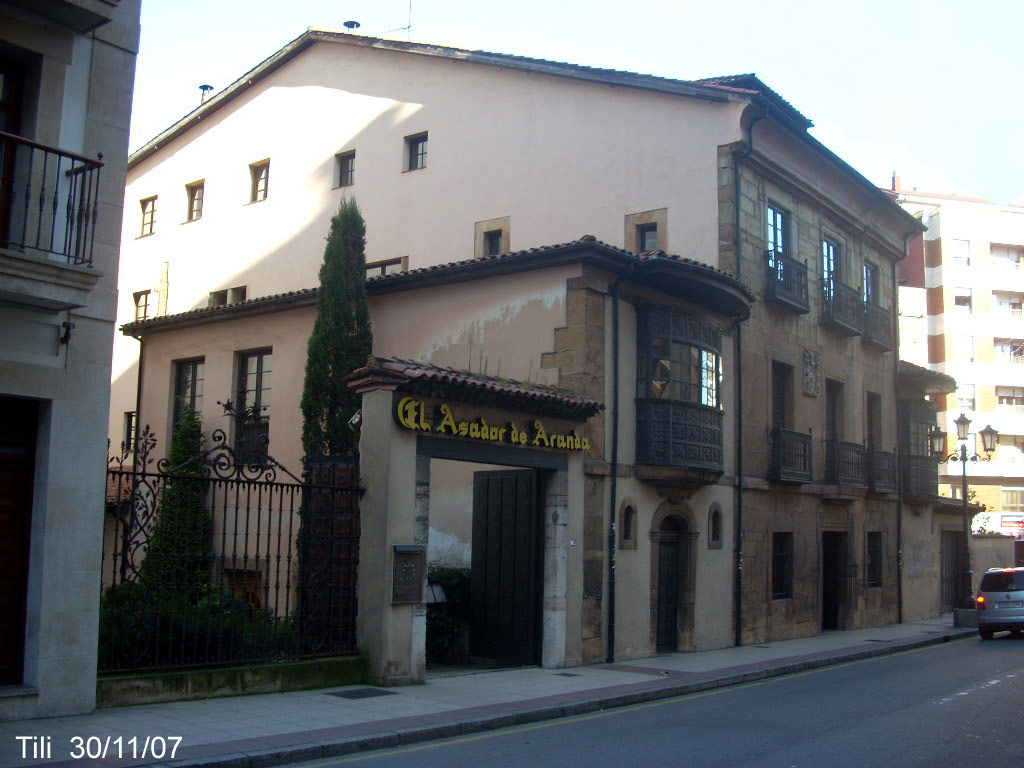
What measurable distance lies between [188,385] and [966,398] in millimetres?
42440

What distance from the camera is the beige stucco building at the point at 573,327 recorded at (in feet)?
47.9

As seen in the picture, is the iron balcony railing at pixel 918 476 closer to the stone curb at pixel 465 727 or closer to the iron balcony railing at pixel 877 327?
the iron balcony railing at pixel 877 327

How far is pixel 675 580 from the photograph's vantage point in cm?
1731

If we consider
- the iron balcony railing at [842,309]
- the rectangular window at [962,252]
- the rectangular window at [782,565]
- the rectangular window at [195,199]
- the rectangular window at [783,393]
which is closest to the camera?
the rectangular window at [782,565]

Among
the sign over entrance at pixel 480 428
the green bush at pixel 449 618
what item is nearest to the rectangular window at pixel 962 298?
the sign over entrance at pixel 480 428

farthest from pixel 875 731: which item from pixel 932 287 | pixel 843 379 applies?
pixel 932 287

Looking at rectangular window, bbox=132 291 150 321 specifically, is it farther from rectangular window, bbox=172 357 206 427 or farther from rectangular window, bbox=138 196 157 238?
rectangular window, bbox=172 357 206 427

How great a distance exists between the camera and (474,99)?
22.1 metres

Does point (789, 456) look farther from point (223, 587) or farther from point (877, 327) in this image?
point (223, 587)

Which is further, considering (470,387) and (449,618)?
(449,618)

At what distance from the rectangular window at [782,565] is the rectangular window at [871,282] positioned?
771cm

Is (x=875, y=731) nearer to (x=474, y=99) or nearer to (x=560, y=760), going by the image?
(x=560, y=760)

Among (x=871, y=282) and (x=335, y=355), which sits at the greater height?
(x=871, y=282)

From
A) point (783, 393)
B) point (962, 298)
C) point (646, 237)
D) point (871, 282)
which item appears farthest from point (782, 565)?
point (962, 298)
